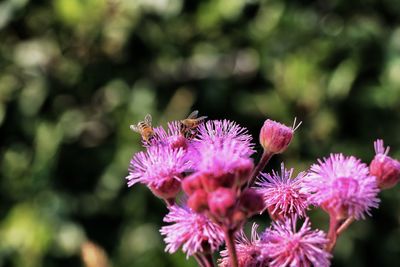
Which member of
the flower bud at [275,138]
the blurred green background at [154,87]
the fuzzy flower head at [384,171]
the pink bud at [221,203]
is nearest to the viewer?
the pink bud at [221,203]

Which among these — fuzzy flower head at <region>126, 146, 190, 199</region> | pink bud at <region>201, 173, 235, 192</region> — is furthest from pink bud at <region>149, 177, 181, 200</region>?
pink bud at <region>201, 173, 235, 192</region>

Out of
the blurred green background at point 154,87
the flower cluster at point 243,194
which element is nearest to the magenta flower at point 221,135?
the flower cluster at point 243,194

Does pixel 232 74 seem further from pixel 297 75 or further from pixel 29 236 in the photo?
pixel 29 236

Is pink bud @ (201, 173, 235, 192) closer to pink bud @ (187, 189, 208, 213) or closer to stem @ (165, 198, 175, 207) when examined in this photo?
pink bud @ (187, 189, 208, 213)

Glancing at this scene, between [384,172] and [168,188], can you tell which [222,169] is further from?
[384,172]

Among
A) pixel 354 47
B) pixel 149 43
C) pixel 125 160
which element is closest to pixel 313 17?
pixel 354 47

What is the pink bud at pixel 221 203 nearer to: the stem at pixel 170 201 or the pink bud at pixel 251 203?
the pink bud at pixel 251 203
